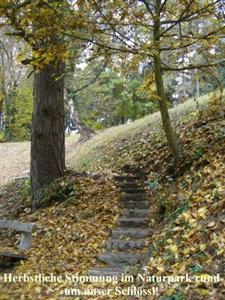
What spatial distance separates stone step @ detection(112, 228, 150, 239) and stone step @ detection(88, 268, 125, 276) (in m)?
0.94

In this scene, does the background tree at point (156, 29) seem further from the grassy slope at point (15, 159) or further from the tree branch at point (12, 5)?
the grassy slope at point (15, 159)

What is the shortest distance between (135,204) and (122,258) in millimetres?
1856

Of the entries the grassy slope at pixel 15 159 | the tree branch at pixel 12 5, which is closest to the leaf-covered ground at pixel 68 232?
the tree branch at pixel 12 5

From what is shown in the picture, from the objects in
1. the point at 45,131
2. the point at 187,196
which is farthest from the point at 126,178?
the point at 187,196

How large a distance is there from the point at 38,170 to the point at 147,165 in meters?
2.43

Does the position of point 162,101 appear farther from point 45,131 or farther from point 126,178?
point 45,131

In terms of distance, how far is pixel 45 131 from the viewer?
29.0 ft

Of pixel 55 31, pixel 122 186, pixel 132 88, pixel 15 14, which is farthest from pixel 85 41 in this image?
pixel 132 88

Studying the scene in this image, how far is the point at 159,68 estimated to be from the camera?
24.6 feet

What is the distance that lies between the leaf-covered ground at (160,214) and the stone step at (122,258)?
20 cm

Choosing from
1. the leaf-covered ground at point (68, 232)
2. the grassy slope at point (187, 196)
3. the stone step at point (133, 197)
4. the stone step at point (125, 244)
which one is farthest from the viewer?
the stone step at point (133, 197)

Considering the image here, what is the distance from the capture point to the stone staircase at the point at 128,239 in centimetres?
570

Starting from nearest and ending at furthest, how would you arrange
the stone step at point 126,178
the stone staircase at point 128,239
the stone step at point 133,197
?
1. the stone staircase at point 128,239
2. the stone step at point 133,197
3. the stone step at point 126,178

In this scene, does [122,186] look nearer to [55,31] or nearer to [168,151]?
[168,151]
